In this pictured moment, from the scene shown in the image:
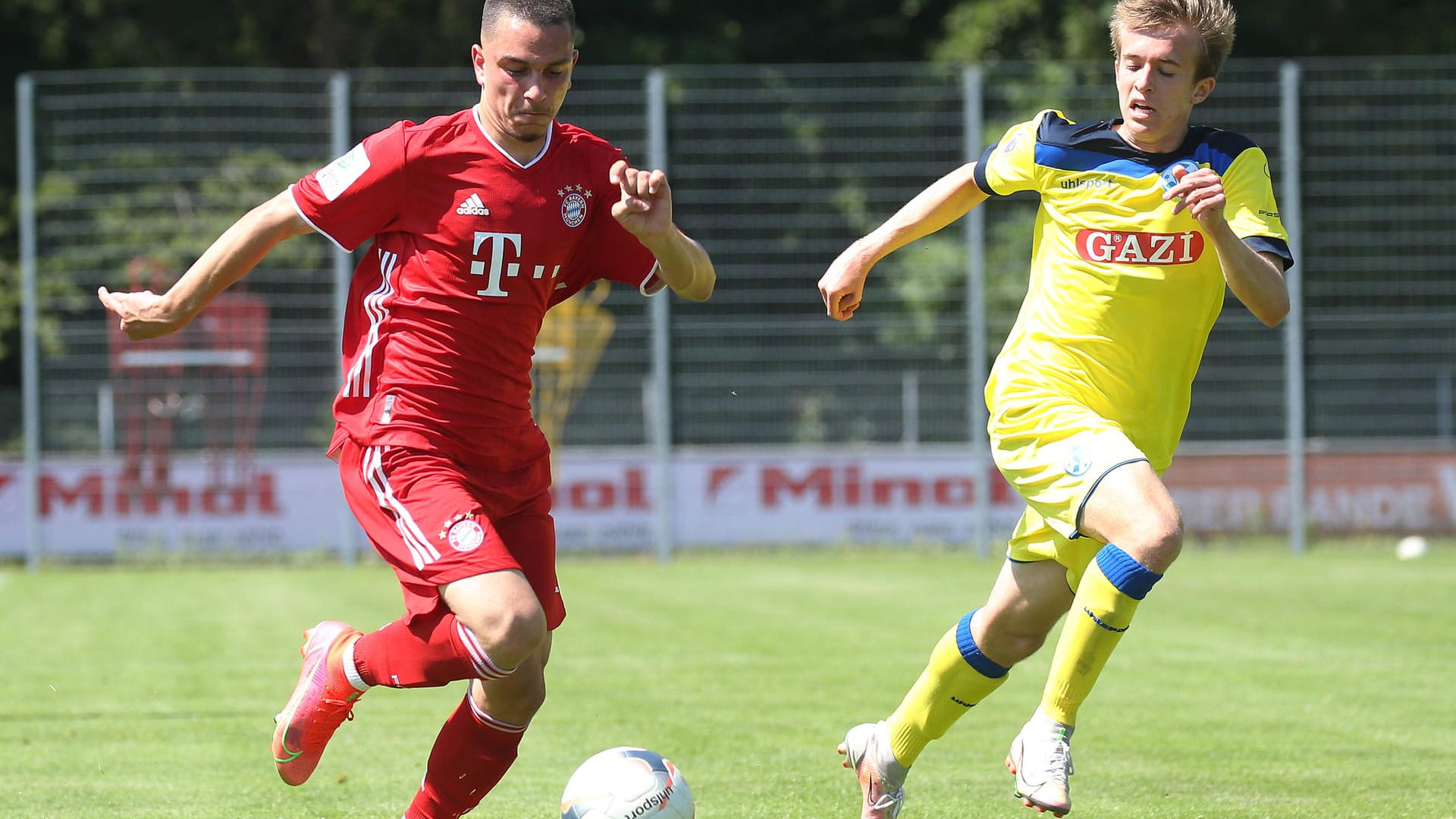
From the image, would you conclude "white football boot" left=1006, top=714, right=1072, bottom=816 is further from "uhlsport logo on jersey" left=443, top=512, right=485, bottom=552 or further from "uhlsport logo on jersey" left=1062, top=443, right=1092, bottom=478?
"uhlsport logo on jersey" left=443, top=512, right=485, bottom=552

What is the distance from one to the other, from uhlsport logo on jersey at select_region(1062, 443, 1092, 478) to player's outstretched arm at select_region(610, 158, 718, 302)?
3.35 ft

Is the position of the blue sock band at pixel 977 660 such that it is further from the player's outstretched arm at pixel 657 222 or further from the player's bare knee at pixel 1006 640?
the player's outstretched arm at pixel 657 222

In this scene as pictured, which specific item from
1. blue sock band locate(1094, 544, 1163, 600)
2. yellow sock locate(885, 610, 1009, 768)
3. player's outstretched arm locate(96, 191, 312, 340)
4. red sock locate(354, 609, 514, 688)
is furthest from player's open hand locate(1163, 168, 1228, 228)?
player's outstretched arm locate(96, 191, 312, 340)

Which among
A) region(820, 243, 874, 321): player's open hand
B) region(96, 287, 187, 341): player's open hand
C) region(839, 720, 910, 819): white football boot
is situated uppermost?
region(820, 243, 874, 321): player's open hand

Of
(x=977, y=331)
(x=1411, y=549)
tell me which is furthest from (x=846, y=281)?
(x=1411, y=549)

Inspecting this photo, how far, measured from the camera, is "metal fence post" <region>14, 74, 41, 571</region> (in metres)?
16.2

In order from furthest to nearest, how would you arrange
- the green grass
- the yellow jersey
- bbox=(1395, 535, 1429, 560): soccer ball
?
bbox=(1395, 535, 1429, 560): soccer ball, the green grass, the yellow jersey

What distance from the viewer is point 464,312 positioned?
437 centimetres

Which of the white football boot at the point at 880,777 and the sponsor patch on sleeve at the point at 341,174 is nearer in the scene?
the sponsor patch on sleeve at the point at 341,174

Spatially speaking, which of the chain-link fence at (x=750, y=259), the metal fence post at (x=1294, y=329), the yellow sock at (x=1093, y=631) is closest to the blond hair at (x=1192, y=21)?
the yellow sock at (x=1093, y=631)

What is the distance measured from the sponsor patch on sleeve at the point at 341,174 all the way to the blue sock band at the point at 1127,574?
2029mm

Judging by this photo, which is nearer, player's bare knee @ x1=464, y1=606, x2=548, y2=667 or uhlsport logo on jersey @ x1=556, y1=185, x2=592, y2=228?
player's bare knee @ x1=464, y1=606, x2=548, y2=667

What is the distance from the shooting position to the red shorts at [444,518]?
416 centimetres

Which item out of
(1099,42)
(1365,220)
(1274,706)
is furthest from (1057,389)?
(1099,42)
